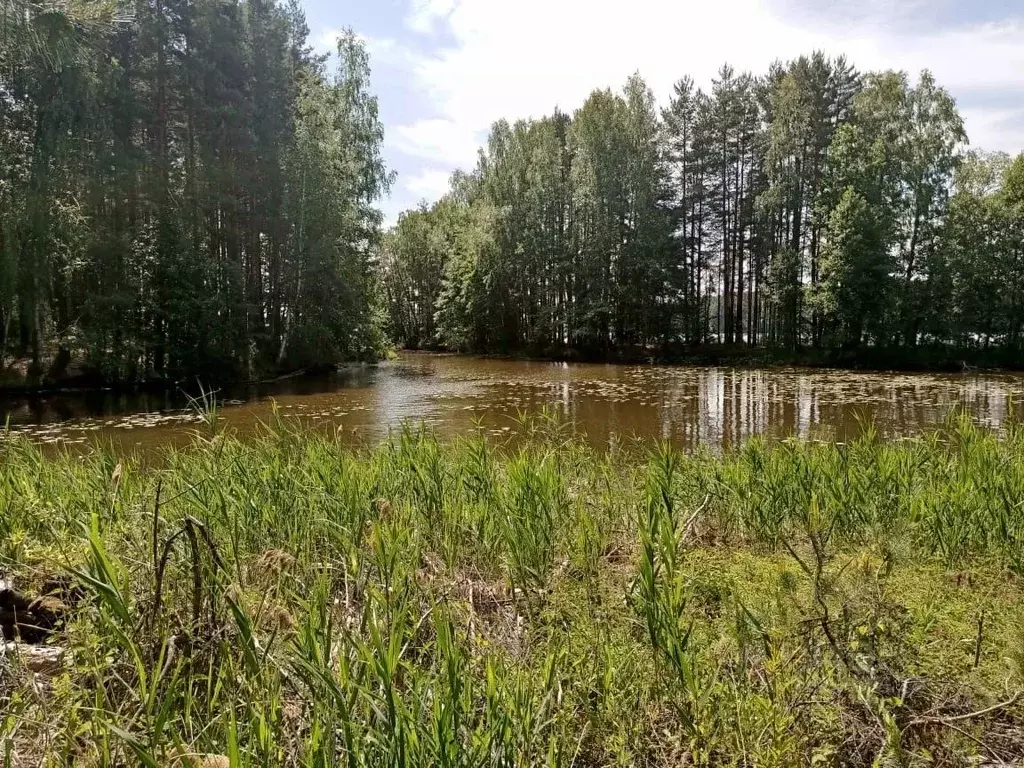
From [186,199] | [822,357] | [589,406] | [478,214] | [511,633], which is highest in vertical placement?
[478,214]

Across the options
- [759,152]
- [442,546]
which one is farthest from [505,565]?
[759,152]

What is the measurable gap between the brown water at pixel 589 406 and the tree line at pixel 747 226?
21.2ft

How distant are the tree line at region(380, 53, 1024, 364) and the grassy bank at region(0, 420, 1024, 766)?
26931 millimetres

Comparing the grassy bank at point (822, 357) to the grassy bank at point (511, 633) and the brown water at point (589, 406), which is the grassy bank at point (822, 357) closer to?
the brown water at point (589, 406)

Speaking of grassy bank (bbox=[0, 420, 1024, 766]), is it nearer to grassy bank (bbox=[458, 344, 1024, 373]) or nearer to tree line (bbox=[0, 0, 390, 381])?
tree line (bbox=[0, 0, 390, 381])

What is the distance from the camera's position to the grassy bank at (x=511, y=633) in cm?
153

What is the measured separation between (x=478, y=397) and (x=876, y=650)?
15.0 meters

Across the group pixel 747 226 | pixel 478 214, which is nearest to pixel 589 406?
pixel 747 226

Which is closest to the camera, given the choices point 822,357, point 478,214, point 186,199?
point 186,199

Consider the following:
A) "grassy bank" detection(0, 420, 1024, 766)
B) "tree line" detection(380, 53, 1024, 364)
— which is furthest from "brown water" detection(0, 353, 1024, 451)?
"tree line" detection(380, 53, 1024, 364)

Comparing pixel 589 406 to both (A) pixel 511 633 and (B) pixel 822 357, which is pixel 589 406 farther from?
(B) pixel 822 357

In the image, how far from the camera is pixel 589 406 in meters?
14.7

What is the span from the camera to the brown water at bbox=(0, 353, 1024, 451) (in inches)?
435

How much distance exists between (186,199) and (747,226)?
2794 cm
